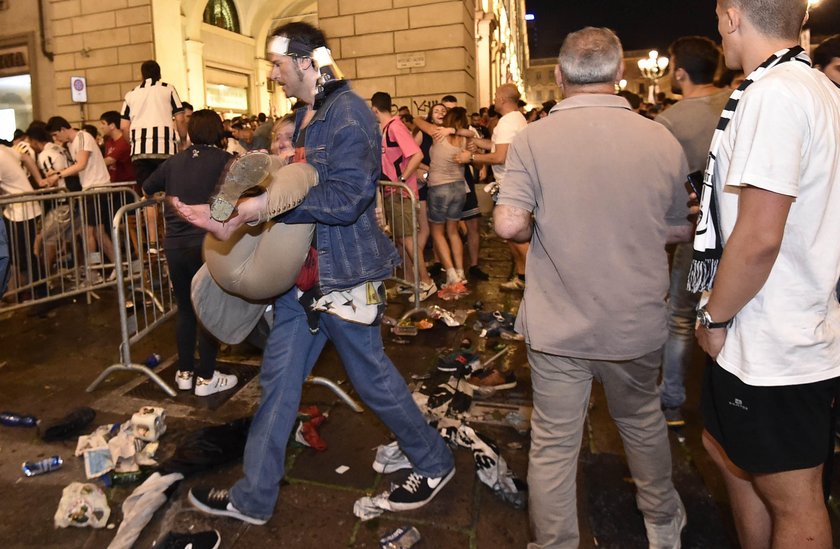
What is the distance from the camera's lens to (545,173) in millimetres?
2279

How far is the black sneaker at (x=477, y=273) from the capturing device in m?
8.10

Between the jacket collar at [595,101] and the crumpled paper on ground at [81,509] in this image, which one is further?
the crumpled paper on ground at [81,509]

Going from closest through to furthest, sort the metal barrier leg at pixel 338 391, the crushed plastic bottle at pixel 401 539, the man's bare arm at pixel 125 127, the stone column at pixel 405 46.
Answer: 1. the crushed plastic bottle at pixel 401 539
2. the metal barrier leg at pixel 338 391
3. the man's bare arm at pixel 125 127
4. the stone column at pixel 405 46

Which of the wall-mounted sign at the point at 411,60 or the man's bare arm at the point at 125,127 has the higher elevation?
the wall-mounted sign at the point at 411,60

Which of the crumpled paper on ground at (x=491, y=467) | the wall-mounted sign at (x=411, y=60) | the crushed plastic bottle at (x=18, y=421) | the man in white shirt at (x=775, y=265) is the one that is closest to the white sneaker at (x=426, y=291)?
the crumpled paper on ground at (x=491, y=467)

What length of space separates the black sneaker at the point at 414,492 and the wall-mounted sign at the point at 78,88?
16041mm

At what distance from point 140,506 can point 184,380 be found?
1.74m

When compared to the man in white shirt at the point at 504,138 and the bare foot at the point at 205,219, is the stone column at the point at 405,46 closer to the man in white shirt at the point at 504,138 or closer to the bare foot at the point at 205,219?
the man in white shirt at the point at 504,138

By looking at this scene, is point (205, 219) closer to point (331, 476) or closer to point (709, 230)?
point (709, 230)

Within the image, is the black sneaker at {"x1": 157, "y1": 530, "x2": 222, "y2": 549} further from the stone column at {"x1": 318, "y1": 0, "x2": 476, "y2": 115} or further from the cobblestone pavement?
the stone column at {"x1": 318, "y1": 0, "x2": 476, "y2": 115}

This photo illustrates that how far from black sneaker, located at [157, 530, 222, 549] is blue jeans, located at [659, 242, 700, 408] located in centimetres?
269

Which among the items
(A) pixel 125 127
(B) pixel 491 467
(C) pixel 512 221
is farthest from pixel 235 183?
(A) pixel 125 127

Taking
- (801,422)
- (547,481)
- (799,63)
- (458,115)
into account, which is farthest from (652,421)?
(458,115)

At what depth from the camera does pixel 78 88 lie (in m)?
15.5
